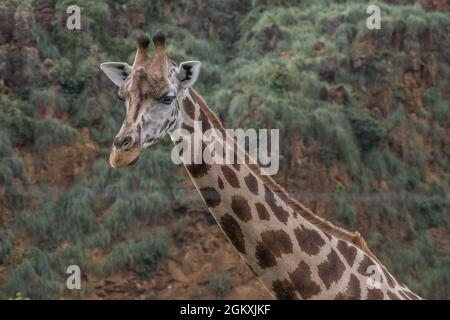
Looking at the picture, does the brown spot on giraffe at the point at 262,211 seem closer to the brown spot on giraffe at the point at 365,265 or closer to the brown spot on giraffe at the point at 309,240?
the brown spot on giraffe at the point at 309,240

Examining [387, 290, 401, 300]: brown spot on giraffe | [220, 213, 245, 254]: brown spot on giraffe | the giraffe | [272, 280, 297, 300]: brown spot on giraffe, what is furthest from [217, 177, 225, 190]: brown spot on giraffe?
[387, 290, 401, 300]: brown spot on giraffe

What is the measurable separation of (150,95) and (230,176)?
0.63m

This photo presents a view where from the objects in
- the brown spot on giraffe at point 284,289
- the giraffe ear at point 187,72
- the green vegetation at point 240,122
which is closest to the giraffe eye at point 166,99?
the giraffe ear at point 187,72

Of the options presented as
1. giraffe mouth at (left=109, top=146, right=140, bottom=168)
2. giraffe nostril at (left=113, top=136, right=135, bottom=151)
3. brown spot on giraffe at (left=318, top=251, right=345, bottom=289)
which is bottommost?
brown spot on giraffe at (left=318, top=251, right=345, bottom=289)

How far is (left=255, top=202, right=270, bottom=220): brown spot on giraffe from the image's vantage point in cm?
459

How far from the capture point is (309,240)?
4.66 meters

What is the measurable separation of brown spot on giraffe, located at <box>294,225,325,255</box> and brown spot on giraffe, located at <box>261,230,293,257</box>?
8 cm

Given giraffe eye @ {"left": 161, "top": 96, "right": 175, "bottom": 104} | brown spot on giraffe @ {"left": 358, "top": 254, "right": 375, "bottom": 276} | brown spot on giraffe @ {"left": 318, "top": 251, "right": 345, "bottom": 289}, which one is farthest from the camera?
brown spot on giraffe @ {"left": 358, "top": 254, "right": 375, "bottom": 276}

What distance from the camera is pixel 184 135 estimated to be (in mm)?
4551

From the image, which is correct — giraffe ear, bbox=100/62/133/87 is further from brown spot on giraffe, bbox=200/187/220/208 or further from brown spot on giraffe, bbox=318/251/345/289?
brown spot on giraffe, bbox=318/251/345/289

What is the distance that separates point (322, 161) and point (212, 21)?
130 inches

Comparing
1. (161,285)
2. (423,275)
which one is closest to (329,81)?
(423,275)

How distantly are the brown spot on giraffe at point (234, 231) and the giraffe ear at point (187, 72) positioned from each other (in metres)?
0.71

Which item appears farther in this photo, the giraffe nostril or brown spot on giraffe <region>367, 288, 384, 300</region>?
brown spot on giraffe <region>367, 288, 384, 300</region>
